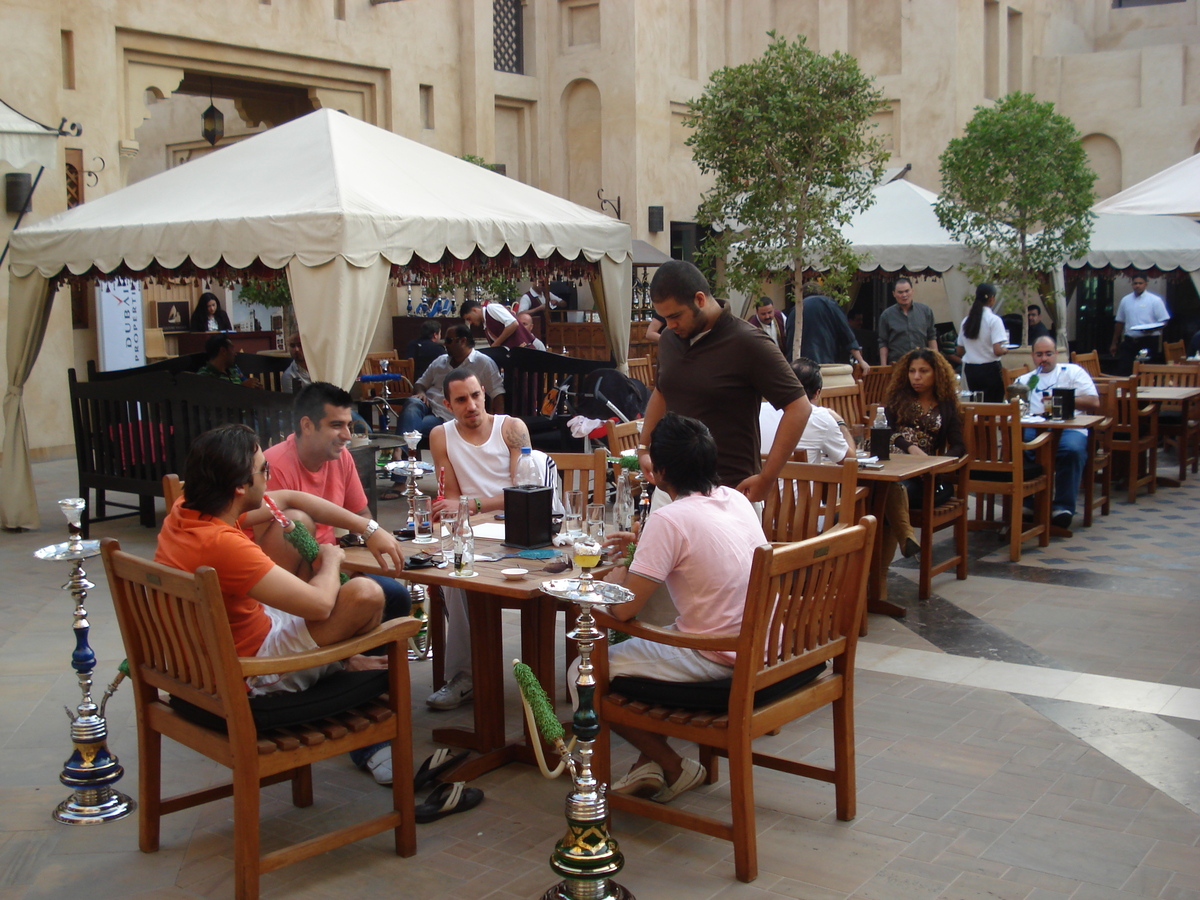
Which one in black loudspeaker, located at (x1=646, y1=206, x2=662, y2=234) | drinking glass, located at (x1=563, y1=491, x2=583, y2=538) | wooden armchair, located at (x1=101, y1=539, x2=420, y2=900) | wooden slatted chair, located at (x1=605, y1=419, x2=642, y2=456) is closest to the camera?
wooden armchair, located at (x1=101, y1=539, x2=420, y2=900)

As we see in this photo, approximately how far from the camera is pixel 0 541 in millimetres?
8234

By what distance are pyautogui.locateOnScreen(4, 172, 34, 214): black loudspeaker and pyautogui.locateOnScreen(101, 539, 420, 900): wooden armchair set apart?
943cm

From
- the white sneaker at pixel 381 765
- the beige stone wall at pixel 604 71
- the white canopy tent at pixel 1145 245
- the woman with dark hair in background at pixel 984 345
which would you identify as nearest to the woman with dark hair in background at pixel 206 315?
the beige stone wall at pixel 604 71

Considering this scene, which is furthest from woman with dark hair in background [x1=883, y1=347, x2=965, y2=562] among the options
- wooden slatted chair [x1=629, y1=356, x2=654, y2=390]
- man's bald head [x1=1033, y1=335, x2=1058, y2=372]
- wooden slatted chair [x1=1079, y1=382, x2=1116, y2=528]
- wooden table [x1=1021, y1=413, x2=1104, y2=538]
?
wooden slatted chair [x1=629, y1=356, x2=654, y2=390]

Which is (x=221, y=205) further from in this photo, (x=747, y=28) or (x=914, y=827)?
(x=747, y=28)

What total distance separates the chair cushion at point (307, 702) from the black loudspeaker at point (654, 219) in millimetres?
16850

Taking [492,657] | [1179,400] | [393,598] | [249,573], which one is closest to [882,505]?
[492,657]

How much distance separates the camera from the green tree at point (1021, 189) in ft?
47.8

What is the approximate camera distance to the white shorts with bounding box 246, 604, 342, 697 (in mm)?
3396

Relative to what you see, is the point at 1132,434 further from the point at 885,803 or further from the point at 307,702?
the point at 307,702

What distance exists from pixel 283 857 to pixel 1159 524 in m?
7.30

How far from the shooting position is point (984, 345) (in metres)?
11.2

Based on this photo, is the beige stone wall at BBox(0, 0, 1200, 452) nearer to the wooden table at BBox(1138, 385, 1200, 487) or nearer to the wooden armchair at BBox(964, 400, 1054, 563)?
the wooden armchair at BBox(964, 400, 1054, 563)

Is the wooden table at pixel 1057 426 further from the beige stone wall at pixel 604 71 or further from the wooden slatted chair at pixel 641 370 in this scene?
the beige stone wall at pixel 604 71
